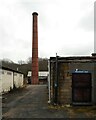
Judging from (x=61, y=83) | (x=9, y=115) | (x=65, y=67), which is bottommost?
(x=9, y=115)

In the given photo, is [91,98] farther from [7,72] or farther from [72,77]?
[7,72]

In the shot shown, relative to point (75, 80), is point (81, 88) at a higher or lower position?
lower

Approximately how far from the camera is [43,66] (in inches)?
3477

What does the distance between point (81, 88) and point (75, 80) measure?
0.62 m

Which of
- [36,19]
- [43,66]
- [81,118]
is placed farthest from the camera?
[43,66]

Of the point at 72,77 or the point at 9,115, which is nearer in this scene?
the point at 9,115

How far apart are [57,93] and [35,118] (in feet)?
15.2

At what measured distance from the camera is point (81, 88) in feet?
51.7

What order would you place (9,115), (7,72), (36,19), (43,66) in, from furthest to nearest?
(43,66), (36,19), (7,72), (9,115)

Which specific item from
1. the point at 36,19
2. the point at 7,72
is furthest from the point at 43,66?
the point at 7,72

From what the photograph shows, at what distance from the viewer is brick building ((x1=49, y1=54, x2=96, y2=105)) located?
1564 centimetres

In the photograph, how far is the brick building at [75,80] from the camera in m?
15.6

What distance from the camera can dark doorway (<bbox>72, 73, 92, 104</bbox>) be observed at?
51.3ft

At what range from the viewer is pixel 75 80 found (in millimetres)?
15844
